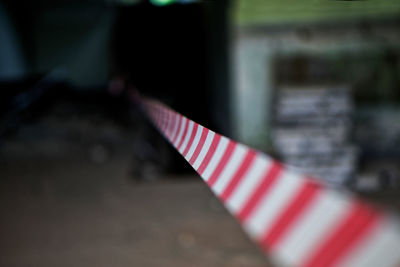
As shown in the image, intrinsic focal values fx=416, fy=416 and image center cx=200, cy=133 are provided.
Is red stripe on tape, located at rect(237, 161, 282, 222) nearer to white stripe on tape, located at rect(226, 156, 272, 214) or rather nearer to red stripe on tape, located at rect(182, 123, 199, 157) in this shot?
white stripe on tape, located at rect(226, 156, 272, 214)

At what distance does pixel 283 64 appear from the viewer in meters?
6.92

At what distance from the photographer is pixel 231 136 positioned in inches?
317

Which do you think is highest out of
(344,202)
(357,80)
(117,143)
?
(344,202)

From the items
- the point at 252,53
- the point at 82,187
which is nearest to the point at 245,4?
the point at 252,53

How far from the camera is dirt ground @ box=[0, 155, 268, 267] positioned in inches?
193

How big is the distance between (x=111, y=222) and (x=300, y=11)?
4.50 meters

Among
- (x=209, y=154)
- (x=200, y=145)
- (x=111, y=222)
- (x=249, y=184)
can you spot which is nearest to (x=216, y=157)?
(x=209, y=154)

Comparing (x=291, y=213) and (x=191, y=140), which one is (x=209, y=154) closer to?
(x=191, y=140)

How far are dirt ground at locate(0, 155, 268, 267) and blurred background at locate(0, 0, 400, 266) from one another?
2 centimetres

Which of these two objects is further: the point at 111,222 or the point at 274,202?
the point at 111,222

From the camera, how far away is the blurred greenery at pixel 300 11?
6.79 metres

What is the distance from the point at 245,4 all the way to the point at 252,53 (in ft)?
2.65

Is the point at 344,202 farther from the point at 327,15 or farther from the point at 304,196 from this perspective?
the point at 327,15

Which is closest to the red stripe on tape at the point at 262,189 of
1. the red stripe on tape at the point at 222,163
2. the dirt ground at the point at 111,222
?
the red stripe on tape at the point at 222,163
